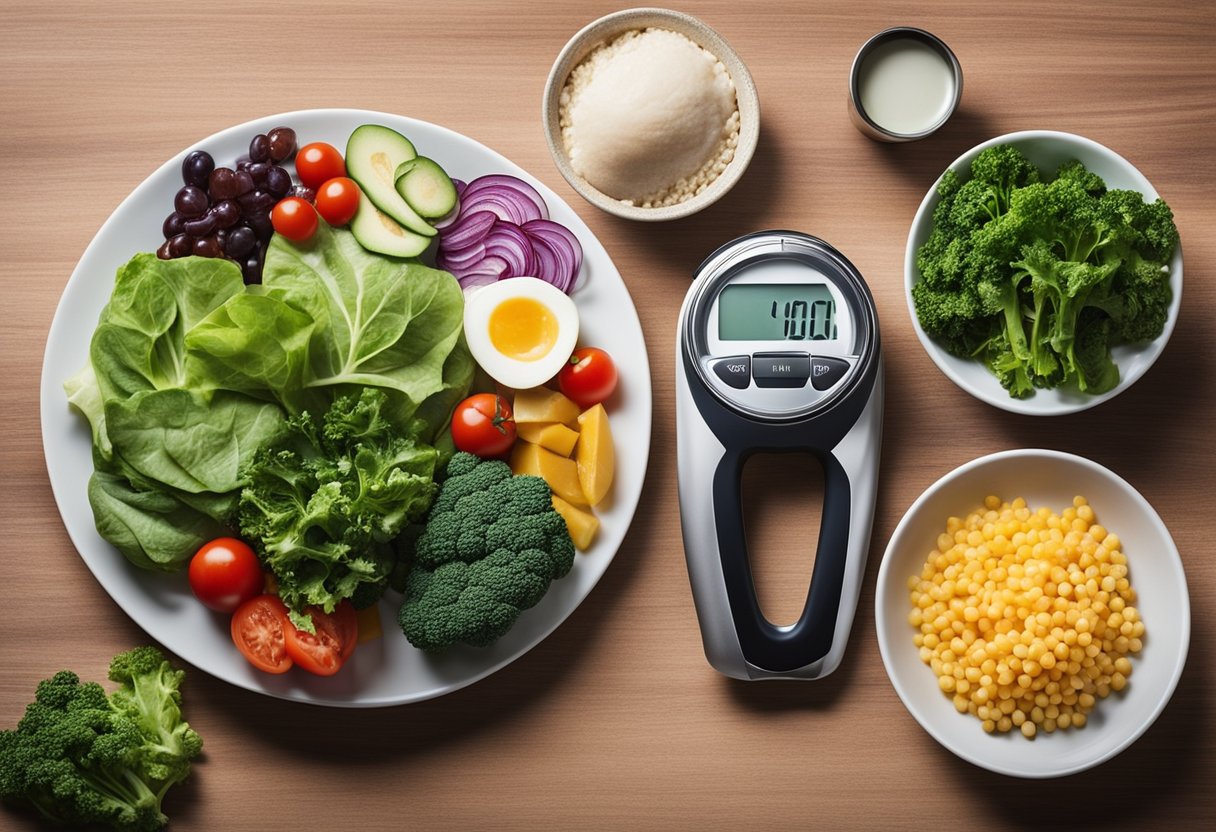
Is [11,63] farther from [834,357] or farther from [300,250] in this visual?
[834,357]

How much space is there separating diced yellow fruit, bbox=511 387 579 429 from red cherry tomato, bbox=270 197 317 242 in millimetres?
480

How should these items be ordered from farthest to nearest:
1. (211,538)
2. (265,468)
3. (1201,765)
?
(1201,765), (211,538), (265,468)

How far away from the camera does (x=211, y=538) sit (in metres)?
1.69

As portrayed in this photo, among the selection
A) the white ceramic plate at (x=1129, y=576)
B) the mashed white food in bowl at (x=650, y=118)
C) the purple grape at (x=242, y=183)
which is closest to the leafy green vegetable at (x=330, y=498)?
the purple grape at (x=242, y=183)

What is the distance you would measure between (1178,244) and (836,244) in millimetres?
595

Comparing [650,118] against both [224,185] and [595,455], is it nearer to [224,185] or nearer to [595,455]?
[595,455]

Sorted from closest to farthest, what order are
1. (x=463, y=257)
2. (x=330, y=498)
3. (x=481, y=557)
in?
1. (x=330, y=498)
2. (x=481, y=557)
3. (x=463, y=257)

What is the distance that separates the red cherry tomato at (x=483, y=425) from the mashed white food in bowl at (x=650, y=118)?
1.54ft

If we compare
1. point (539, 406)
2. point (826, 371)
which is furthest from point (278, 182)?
point (826, 371)

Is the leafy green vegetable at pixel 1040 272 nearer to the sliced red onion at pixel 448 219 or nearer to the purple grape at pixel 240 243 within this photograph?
the sliced red onion at pixel 448 219

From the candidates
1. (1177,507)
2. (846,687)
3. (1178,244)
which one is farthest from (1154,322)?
(846,687)

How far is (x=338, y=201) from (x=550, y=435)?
0.57 meters

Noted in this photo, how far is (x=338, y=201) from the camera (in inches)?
67.1

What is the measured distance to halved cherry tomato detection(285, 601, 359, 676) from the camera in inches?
64.4
